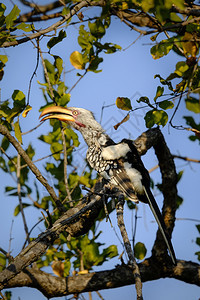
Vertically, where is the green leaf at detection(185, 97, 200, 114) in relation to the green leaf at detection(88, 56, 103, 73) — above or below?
below

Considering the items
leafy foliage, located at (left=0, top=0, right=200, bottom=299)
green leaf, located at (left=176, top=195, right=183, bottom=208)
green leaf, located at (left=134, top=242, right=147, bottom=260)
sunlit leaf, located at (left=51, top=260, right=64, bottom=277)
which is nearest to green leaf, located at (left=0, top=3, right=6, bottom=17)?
leafy foliage, located at (left=0, top=0, right=200, bottom=299)

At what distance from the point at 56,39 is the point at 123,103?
576 mm

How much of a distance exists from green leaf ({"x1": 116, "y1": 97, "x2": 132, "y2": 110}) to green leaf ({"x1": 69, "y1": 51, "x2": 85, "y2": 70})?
0.57 meters

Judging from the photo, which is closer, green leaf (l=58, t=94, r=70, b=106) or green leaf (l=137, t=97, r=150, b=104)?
green leaf (l=137, t=97, r=150, b=104)

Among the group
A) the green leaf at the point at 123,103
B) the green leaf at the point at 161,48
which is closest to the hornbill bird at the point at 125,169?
the green leaf at the point at 123,103

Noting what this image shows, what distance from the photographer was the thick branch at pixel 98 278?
2.94 m

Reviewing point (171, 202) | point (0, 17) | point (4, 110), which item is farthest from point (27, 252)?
point (171, 202)

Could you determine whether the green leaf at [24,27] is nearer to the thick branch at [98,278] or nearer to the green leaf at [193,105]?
the green leaf at [193,105]

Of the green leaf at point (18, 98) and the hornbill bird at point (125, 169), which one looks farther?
the hornbill bird at point (125, 169)

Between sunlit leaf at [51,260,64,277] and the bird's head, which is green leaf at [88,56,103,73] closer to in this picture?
the bird's head

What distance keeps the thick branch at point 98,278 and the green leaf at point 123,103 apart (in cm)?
111

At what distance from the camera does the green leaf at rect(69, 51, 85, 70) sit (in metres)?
3.05

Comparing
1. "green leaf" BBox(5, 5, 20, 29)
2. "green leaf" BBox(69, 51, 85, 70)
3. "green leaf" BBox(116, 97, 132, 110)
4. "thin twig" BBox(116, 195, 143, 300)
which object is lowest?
"thin twig" BBox(116, 195, 143, 300)

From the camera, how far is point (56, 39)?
8.61 ft
